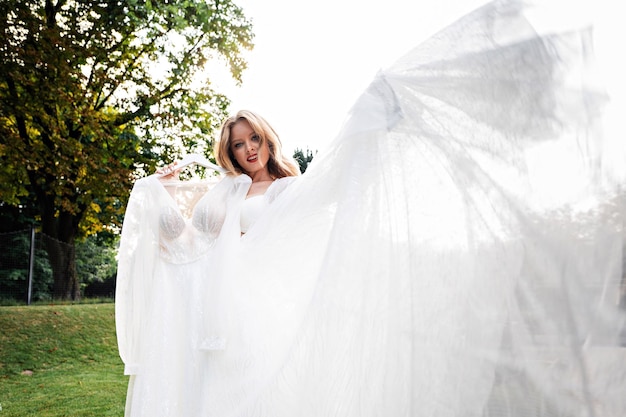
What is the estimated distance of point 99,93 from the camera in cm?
1184

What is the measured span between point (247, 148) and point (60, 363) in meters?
7.07

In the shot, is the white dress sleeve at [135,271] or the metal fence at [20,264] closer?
the white dress sleeve at [135,271]

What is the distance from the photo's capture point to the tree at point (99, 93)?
30.6 ft

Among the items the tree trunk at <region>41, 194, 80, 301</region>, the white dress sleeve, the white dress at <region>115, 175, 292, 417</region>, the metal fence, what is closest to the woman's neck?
the white dress at <region>115, 175, 292, 417</region>

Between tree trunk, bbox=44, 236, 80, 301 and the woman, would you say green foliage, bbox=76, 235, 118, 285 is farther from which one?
the woman

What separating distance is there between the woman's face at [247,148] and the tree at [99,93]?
639 cm

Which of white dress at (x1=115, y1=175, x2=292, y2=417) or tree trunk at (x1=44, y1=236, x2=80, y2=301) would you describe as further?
tree trunk at (x1=44, y1=236, x2=80, y2=301)

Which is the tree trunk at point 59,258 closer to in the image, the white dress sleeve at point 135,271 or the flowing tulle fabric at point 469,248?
the white dress sleeve at point 135,271

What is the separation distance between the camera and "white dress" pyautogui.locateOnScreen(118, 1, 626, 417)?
1.54 meters

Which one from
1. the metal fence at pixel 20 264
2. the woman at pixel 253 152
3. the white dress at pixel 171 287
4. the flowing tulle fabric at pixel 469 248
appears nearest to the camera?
the flowing tulle fabric at pixel 469 248

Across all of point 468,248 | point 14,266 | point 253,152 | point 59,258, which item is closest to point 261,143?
point 253,152

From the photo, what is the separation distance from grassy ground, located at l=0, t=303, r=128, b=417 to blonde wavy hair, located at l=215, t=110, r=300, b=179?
133 inches

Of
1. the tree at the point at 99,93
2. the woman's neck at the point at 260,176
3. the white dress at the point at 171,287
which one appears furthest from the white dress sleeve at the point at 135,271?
the tree at the point at 99,93

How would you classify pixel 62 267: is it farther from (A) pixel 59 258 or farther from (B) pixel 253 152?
(B) pixel 253 152
